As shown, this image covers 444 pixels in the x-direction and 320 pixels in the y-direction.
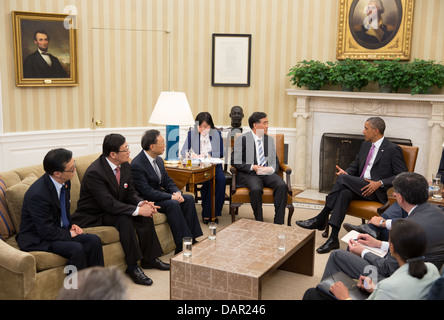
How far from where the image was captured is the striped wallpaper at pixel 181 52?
23.9 feet

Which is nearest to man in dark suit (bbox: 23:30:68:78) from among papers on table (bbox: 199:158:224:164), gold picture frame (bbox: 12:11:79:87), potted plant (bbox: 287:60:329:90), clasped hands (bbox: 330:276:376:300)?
gold picture frame (bbox: 12:11:79:87)

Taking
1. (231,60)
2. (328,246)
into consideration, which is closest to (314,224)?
(328,246)

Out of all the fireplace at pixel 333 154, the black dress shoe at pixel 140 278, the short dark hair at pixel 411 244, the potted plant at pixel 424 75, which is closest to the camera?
the short dark hair at pixel 411 244

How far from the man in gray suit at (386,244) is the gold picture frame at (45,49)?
5.10m

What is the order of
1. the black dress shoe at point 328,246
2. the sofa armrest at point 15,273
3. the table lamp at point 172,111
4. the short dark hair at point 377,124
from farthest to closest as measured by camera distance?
the table lamp at point 172,111, the short dark hair at point 377,124, the black dress shoe at point 328,246, the sofa armrest at point 15,273

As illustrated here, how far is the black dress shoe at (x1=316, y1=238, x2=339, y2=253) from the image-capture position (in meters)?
5.39

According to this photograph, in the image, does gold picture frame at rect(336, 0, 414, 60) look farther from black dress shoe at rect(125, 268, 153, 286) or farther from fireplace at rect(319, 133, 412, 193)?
black dress shoe at rect(125, 268, 153, 286)

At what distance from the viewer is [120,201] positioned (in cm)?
478

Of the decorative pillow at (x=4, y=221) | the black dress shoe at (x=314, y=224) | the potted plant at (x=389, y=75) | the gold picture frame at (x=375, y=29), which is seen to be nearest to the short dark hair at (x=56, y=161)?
the decorative pillow at (x=4, y=221)

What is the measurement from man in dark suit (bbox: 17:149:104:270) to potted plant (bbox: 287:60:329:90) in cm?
459

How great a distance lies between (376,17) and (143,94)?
12.5 feet

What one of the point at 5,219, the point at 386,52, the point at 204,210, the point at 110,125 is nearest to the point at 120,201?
the point at 5,219

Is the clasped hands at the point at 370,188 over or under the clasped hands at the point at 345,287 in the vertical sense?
over

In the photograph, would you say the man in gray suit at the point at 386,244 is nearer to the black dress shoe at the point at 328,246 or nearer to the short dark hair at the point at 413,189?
the short dark hair at the point at 413,189
